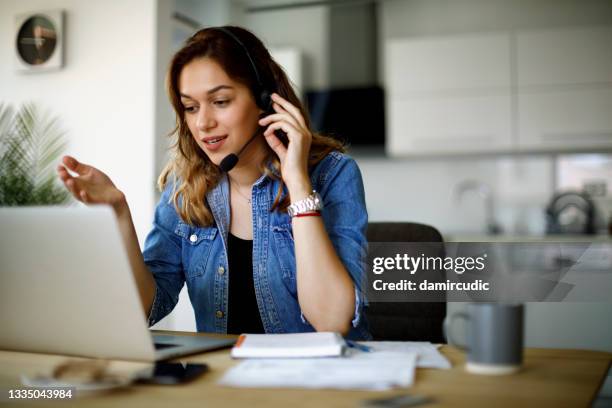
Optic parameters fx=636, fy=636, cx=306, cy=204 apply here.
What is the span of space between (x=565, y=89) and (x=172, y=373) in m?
3.56

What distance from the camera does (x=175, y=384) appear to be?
29.6 inches

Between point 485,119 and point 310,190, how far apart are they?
2.92 metres

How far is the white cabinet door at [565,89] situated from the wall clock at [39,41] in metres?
2.64

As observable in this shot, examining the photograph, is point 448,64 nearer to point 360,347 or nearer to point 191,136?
point 191,136

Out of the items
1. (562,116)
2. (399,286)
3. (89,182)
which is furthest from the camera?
(562,116)

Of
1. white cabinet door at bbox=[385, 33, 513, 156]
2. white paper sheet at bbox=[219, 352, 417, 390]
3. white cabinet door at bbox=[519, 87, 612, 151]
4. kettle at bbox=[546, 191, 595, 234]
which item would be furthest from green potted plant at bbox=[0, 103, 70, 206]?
kettle at bbox=[546, 191, 595, 234]

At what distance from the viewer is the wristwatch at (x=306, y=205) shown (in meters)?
1.23

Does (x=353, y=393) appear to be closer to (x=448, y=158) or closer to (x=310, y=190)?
(x=310, y=190)

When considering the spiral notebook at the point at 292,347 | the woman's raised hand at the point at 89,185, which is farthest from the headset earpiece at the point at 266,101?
the spiral notebook at the point at 292,347

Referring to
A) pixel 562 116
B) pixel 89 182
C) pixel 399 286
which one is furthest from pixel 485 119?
pixel 89 182

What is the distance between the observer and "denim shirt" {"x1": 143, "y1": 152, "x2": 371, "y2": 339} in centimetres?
132

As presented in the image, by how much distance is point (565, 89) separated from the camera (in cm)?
378

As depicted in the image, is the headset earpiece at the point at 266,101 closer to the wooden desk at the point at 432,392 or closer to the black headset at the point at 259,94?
the black headset at the point at 259,94

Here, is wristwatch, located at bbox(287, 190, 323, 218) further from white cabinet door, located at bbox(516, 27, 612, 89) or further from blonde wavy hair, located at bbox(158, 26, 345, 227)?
white cabinet door, located at bbox(516, 27, 612, 89)
